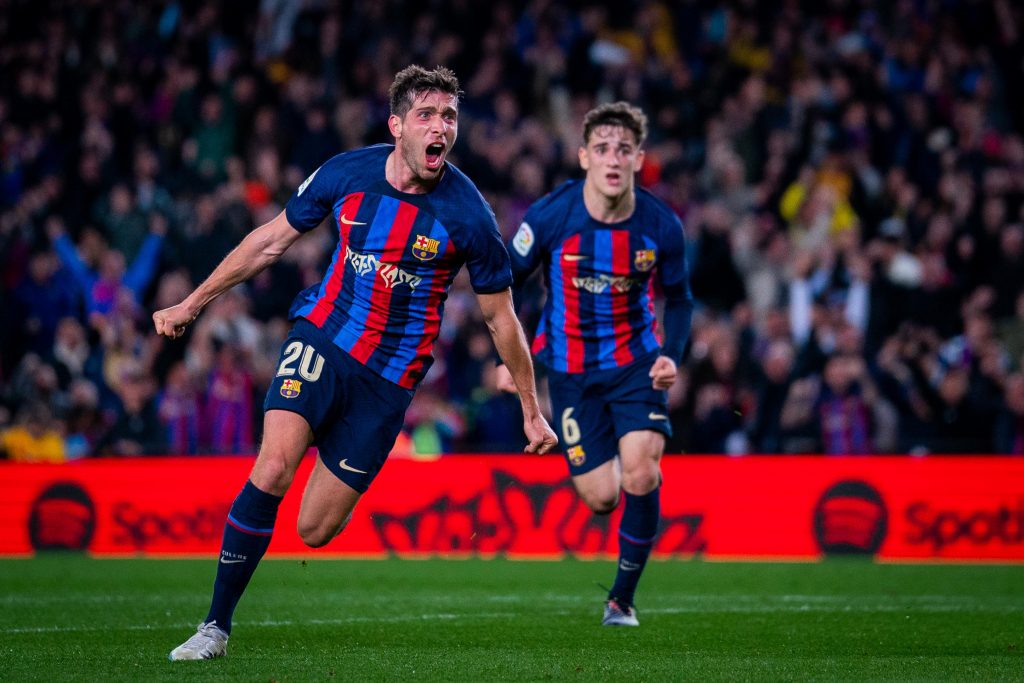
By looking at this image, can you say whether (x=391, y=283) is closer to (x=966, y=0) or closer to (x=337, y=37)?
(x=337, y=37)

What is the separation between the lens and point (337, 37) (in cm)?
1819

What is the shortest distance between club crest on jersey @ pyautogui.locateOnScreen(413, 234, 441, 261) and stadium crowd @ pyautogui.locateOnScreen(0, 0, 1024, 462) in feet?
24.5

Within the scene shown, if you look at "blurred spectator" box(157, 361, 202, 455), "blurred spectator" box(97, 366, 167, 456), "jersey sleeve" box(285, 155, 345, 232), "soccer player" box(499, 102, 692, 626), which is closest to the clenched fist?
"jersey sleeve" box(285, 155, 345, 232)

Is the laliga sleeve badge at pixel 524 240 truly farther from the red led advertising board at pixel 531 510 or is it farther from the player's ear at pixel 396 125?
the red led advertising board at pixel 531 510

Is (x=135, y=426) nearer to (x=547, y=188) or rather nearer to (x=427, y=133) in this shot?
(x=547, y=188)

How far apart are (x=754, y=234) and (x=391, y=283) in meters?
9.31

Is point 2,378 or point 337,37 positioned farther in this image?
point 337,37

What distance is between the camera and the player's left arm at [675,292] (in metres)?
8.42

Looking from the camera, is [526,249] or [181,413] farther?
[181,413]

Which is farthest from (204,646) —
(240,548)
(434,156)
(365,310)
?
(434,156)

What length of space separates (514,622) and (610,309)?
187 cm

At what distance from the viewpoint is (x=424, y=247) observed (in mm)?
6777

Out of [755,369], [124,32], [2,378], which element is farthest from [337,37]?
[755,369]

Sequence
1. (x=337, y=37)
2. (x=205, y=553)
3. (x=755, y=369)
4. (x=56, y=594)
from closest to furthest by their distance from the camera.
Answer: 1. (x=56, y=594)
2. (x=205, y=553)
3. (x=755, y=369)
4. (x=337, y=37)
